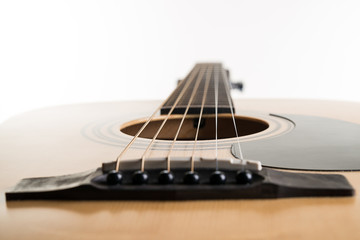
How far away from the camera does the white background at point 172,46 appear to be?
287cm

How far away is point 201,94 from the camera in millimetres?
1053

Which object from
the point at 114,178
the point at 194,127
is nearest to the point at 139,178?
the point at 114,178

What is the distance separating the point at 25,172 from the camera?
54 cm

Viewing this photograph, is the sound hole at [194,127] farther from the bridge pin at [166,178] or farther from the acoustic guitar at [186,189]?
the bridge pin at [166,178]

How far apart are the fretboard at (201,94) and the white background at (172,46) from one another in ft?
5.03

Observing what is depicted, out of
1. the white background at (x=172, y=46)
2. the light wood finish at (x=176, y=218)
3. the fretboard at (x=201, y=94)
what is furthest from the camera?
the white background at (x=172, y=46)

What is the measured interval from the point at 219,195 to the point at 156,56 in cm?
262

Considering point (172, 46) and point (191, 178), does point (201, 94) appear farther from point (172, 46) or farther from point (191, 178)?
point (172, 46)

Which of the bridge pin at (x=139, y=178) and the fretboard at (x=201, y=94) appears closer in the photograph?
the bridge pin at (x=139, y=178)

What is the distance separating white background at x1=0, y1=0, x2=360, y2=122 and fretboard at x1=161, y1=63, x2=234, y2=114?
1.53m

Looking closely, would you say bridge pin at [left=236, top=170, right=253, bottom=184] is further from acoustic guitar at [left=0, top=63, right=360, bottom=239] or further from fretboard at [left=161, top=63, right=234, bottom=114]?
fretboard at [left=161, top=63, right=234, bottom=114]

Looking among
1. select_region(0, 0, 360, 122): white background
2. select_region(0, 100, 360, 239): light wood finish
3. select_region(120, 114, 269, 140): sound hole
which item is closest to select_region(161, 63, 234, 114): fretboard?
select_region(120, 114, 269, 140): sound hole

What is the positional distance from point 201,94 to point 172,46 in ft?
6.43

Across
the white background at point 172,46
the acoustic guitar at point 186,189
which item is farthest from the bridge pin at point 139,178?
the white background at point 172,46
